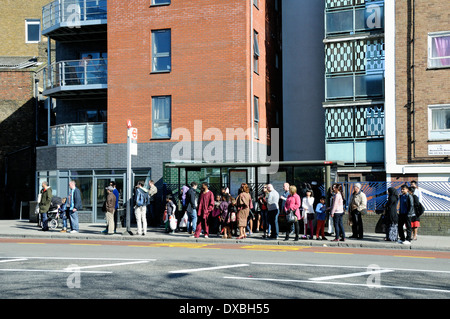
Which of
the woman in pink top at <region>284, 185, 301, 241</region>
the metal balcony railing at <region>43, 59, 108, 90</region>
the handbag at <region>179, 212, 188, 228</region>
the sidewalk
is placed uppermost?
the metal balcony railing at <region>43, 59, 108, 90</region>

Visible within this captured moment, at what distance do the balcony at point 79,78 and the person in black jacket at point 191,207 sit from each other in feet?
28.1

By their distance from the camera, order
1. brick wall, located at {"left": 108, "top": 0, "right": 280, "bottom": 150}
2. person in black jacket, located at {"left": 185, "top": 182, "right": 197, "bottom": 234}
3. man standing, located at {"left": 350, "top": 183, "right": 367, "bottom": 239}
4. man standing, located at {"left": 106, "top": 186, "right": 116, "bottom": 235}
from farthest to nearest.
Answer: brick wall, located at {"left": 108, "top": 0, "right": 280, "bottom": 150} → man standing, located at {"left": 106, "top": 186, "right": 116, "bottom": 235} → person in black jacket, located at {"left": 185, "top": 182, "right": 197, "bottom": 234} → man standing, located at {"left": 350, "top": 183, "right": 367, "bottom": 239}

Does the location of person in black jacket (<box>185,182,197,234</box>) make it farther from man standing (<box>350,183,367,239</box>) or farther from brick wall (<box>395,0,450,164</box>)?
brick wall (<box>395,0,450,164</box>)

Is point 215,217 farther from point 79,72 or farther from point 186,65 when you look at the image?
point 79,72

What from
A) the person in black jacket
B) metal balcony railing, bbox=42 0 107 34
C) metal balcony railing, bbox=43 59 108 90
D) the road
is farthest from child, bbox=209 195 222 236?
metal balcony railing, bbox=42 0 107 34

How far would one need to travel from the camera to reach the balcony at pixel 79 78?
26188 mm

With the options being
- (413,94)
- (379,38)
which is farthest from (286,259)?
(379,38)

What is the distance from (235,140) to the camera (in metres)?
24.2

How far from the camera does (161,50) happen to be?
82.8ft

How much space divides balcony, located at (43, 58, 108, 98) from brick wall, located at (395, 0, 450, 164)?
41.7 feet

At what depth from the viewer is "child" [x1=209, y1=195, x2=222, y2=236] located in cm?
1903

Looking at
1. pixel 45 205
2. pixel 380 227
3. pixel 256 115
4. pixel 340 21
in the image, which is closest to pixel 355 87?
pixel 340 21

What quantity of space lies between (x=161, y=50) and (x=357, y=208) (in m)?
11.7

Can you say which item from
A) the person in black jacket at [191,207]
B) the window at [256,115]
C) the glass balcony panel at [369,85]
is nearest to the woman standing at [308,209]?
the person in black jacket at [191,207]
